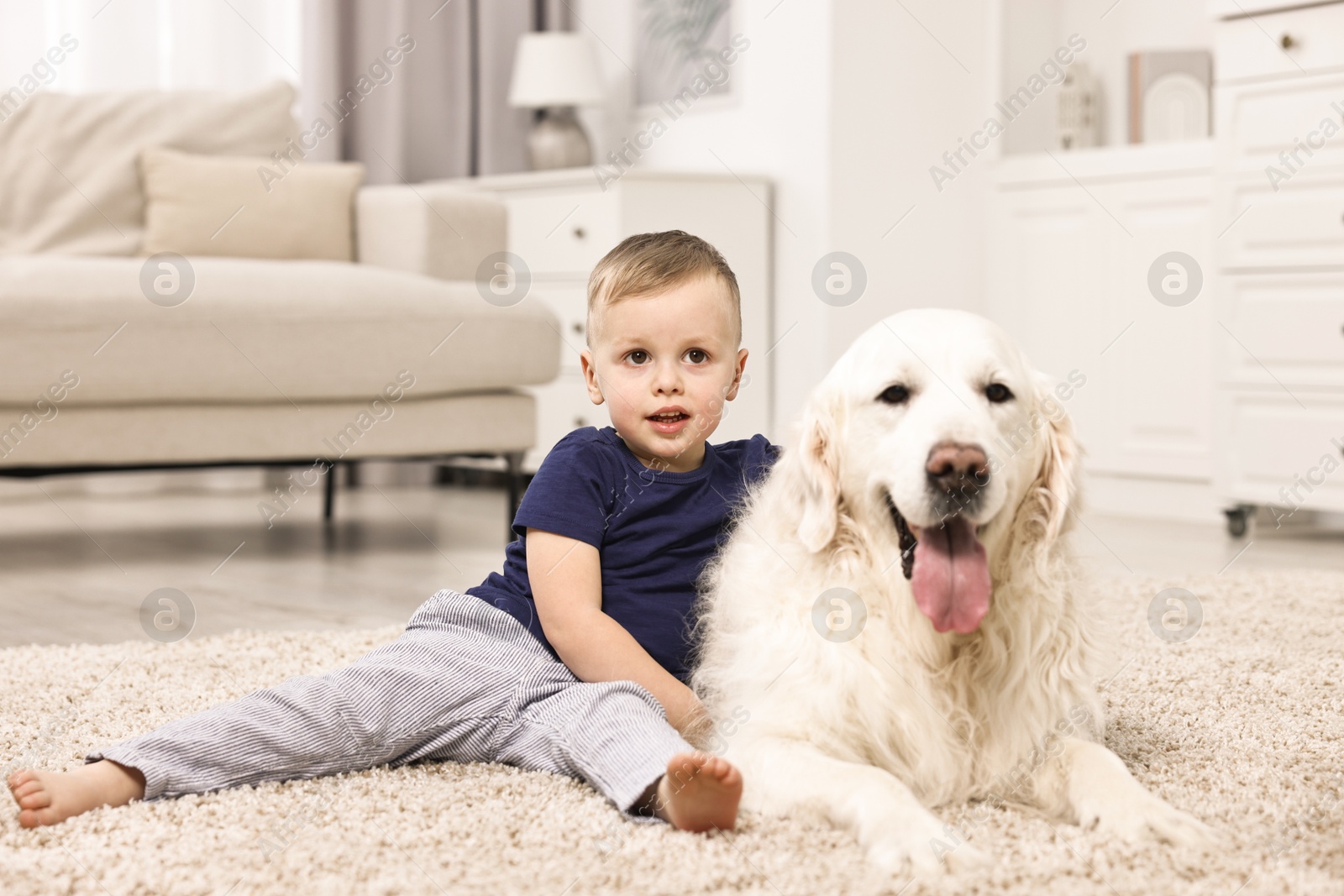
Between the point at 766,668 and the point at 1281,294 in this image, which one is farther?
the point at 1281,294

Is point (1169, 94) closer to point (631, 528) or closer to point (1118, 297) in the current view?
point (1118, 297)

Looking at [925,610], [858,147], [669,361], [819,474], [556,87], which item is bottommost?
[925,610]

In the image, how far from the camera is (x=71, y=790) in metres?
1.21

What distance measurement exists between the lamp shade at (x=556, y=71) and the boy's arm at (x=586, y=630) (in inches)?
144

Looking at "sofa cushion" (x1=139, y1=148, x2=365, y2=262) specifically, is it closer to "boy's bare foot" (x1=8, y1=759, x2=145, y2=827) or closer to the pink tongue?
"boy's bare foot" (x1=8, y1=759, x2=145, y2=827)

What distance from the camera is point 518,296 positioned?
3.36 meters

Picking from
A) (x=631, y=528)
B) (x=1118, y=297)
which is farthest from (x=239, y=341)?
(x=1118, y=297)

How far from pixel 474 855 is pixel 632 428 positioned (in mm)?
550

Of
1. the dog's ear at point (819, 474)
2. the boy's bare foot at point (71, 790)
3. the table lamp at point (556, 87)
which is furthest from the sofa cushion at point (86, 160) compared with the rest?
the dog's ear at point (819, 474)

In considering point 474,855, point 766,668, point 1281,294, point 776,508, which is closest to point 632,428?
point 776,508

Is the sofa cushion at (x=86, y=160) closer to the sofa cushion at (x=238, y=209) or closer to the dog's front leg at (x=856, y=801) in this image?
the sofa cushion at (x=238, y=209)

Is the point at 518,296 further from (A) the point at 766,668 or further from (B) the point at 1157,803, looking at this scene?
(B) the point at 1157,803

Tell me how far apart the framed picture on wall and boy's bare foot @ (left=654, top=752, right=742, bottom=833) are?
388cm

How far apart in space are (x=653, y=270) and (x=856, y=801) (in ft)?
2.08
